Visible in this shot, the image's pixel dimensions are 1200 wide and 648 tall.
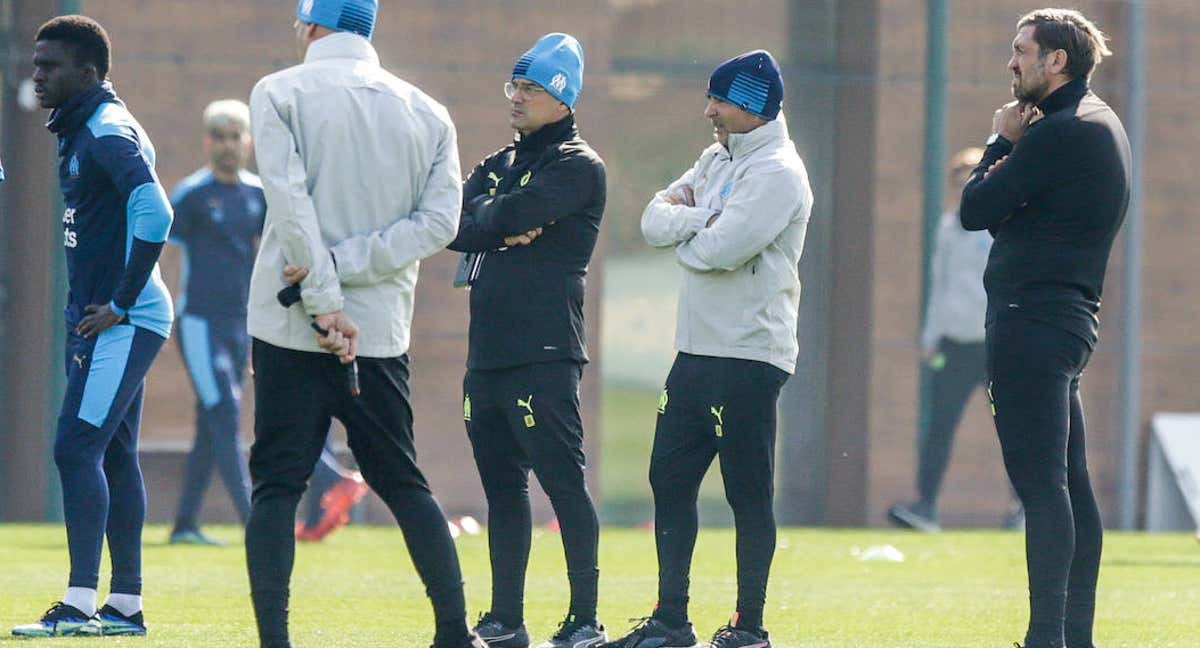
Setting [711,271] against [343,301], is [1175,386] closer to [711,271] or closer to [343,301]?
[711,271]

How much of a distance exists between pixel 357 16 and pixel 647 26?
25.5 feet

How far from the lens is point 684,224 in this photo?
252 inches

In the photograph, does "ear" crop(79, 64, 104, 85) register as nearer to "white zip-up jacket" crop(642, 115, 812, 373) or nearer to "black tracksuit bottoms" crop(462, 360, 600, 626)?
"black tracksuit bottoms" crop(462, 360, 600, 626)

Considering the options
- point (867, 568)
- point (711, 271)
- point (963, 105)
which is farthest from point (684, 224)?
point (963, 105)

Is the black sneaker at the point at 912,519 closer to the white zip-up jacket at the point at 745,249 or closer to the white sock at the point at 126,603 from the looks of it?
the white zip-up jacket at the point at 745,249

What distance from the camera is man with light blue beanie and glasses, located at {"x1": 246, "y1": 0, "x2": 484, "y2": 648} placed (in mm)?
5270

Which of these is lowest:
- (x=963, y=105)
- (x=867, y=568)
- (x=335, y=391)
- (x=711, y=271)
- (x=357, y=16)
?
(x=867, y=568)

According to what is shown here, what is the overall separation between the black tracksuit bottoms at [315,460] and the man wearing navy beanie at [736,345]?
1017 mm

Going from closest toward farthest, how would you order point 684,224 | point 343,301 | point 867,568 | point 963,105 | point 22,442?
1. point 343,301
2. point 684,224
3. point 867,568
4. point 22,442
5. point 963,105

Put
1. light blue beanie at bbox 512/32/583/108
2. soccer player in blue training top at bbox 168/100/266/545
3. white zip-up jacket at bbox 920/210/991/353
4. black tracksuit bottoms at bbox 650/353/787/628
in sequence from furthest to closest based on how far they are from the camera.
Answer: white zip-up jacket at bbox 920/210/991/353 < soccer player in blue training top at bbox 168/100/266/545 < light blue beanie at bbox 512/32/583/108 < black tracksuit bottoms at bbox 650/353/787/628

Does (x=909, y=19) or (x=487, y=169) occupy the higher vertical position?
(x=909, y=19)

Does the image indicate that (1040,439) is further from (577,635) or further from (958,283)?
(958,283)

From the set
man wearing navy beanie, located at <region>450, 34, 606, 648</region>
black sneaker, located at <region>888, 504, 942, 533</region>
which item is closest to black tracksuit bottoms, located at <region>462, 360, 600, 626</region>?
man wearing navy beanie, located at <region>450, 34, 606, 648</region>

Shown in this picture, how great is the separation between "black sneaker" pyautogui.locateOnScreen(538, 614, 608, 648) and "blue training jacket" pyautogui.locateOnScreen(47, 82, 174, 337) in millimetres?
1678
